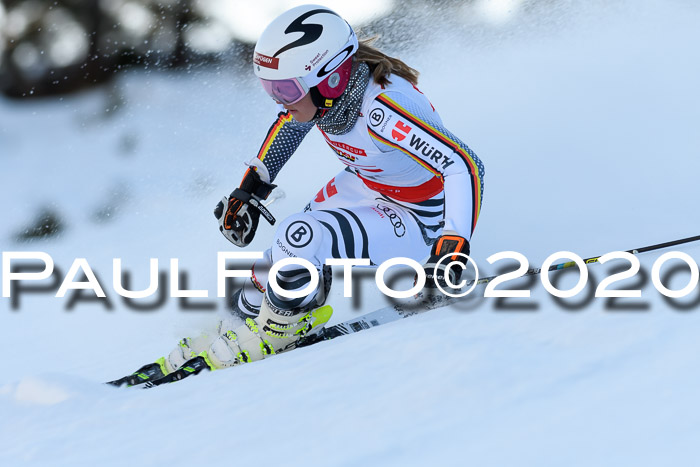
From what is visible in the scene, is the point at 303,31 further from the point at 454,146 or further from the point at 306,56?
the point at 454,146

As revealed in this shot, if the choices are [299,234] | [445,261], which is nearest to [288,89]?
[299,234]

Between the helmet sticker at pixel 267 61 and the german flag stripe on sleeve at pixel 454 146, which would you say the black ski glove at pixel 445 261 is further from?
the helmet sticker at pixel 267 61

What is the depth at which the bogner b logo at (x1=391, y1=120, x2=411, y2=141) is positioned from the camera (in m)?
2.73

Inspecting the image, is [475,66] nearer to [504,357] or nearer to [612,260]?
[612,260]

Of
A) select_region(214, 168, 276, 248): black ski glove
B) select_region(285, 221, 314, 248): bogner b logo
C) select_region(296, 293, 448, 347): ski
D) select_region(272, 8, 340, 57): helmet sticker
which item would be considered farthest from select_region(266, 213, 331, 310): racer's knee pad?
select_region(272, 8, 340, 57): helmet sticker

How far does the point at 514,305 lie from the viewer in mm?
2373

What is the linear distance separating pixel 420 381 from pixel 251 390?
0.46 metres

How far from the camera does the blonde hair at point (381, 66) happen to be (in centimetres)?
285

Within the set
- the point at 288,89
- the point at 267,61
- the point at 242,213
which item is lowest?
the point at 242,213

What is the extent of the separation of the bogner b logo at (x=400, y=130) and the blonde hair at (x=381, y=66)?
19 cm

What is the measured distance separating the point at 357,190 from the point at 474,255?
0.96 meters

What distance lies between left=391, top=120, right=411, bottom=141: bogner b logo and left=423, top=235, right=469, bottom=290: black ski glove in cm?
42

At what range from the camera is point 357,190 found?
3393mm

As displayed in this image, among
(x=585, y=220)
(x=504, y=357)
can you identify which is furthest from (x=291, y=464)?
(x=585, y=220)
